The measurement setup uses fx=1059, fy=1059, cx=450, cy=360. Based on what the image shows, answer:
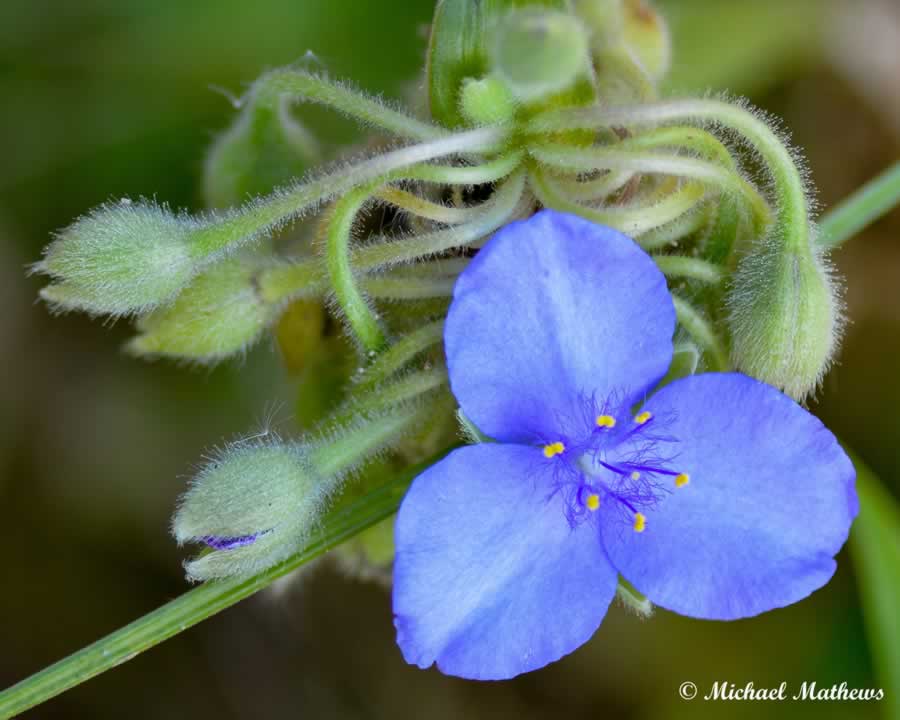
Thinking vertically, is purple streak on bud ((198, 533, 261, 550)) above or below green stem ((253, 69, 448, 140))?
below

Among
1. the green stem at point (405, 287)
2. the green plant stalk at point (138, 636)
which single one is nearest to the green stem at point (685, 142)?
the green stem at point (405, 287)

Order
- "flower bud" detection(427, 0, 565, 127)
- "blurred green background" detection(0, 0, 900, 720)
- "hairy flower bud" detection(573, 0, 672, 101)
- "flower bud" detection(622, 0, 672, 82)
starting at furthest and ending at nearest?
"blurred green background" detection(0, 0, 900, 720), "flower bud" detection(622, 0, 672, 82), "hairy flower bud" detection(573, 0, 672, 101), "flower bud" detection(427, 0, 565, 127)

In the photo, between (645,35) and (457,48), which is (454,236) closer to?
(457,48)

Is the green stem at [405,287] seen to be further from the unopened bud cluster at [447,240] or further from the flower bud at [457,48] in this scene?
the flower bud at [457,48]

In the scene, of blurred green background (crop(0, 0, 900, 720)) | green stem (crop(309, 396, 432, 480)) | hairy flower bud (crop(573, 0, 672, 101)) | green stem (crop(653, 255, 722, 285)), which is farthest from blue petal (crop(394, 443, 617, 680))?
blurred green background (crop(0, 0, 900, 720))

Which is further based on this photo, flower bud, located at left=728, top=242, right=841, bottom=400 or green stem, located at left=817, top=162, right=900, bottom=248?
green stem, located at left=817, top=162, right=900, bottom=248

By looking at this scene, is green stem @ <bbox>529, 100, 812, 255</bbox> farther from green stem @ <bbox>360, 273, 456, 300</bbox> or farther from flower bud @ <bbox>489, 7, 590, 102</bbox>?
green stem @ <bbox>360, 273, 456, 300</bbox>
